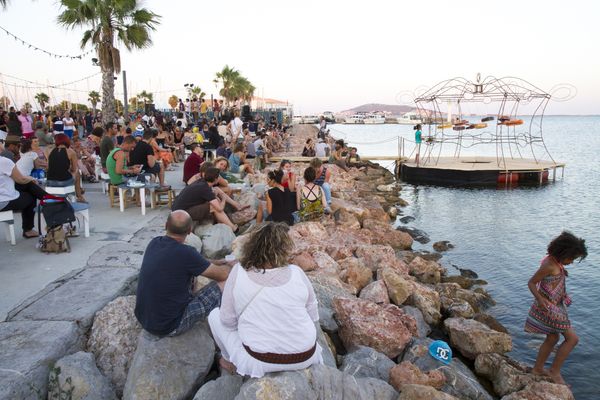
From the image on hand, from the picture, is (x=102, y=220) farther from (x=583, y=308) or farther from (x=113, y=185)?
(x=583, y=308)

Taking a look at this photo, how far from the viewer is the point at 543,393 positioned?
470 centimetres

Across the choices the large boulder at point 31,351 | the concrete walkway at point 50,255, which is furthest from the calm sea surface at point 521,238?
the concrete walkway at point 50,255

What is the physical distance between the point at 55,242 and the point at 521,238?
38.9 feet

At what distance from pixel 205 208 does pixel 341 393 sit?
Answer: 14.1 feet

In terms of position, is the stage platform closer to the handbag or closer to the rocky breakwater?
the rocky breakwater

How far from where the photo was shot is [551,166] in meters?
22.8

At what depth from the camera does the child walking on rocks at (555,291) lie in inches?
182

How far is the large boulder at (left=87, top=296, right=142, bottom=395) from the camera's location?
3.98 metres

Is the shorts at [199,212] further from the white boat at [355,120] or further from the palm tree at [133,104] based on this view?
the white boat at [355,120]

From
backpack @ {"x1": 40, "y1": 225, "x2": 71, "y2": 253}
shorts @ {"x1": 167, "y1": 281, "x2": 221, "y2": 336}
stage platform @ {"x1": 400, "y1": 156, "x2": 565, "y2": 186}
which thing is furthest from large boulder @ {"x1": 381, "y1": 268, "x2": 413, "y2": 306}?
stage platform @ {"x1": 400, "y1": 156, "x2": 565, "y2": 186}

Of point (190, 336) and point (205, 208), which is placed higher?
point (205, 208)

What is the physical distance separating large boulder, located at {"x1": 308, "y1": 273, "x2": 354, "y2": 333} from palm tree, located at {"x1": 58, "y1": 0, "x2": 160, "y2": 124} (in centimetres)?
1523

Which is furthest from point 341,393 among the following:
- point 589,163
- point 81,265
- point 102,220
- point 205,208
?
point 589,163

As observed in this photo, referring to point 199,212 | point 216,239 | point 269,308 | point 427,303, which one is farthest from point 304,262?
point 269,308
